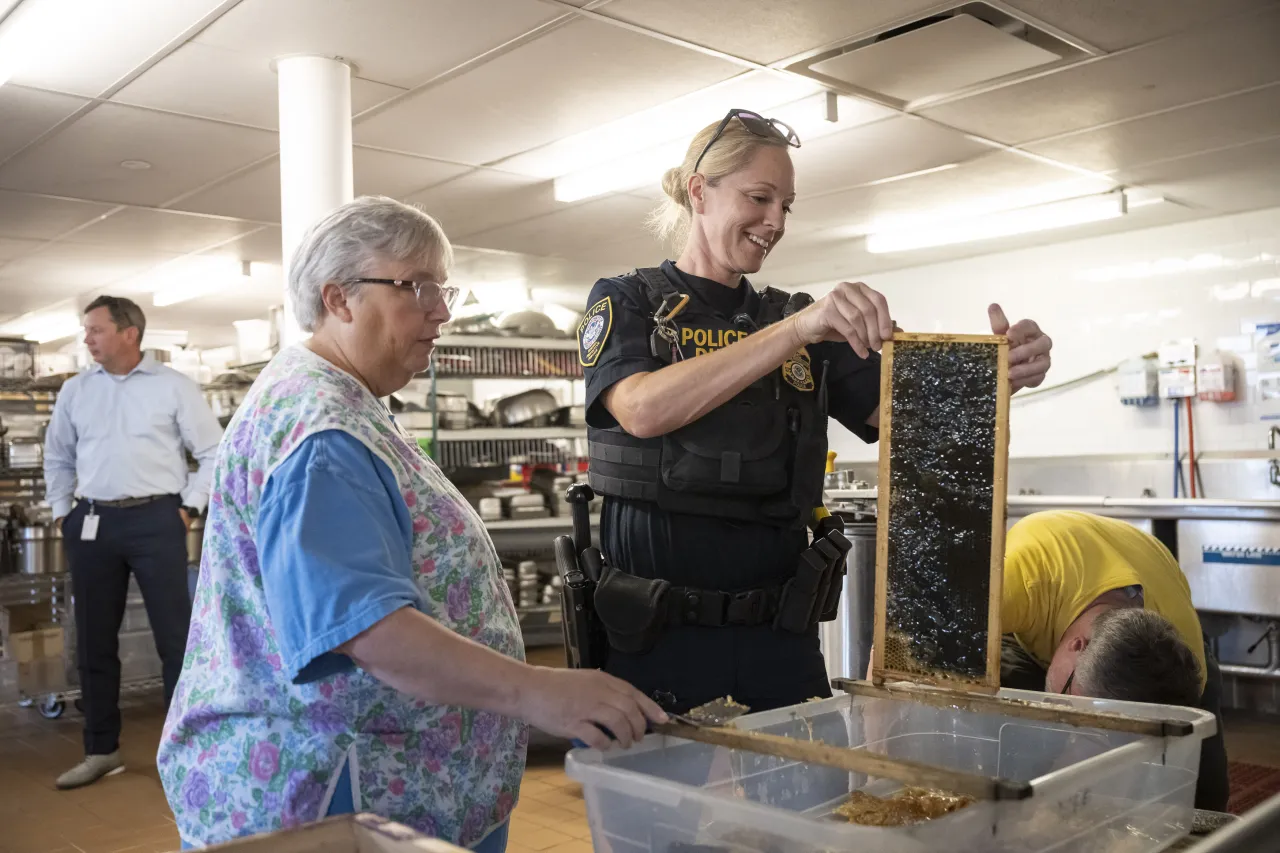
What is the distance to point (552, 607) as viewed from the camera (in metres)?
6.93

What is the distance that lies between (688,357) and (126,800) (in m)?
3.65

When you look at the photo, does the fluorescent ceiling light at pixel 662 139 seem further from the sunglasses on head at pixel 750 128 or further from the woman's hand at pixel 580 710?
the woman's hand at pixel 580 710

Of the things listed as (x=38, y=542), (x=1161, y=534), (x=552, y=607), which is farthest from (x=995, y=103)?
(x=38, y=542)

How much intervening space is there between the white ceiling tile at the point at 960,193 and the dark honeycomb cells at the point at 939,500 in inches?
181

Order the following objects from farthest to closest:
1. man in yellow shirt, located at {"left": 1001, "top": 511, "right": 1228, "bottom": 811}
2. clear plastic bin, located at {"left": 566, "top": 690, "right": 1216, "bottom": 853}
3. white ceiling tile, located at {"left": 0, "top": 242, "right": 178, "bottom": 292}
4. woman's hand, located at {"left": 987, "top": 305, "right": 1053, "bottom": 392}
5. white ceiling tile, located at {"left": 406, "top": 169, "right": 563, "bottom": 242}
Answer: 1. white ceiling tile, located at {"left": 0, "top": 242, "right": 178, "bottom": 292}
2. white ceiling tile, located at {"left": 406, "top": 169, "right": 563, "bottom": 242}
3. man in yellow shirt, located at {"left": 1001, "top": 511, "right": 1228, "bottom": 811}
4. woman's hand, located at {"left": 987, "top": 305, "right": 1053, "bottom": 392}
5. clear plastic bin, located at {"left": 566, "top": 690, "right": 1216, "bottom": 853}

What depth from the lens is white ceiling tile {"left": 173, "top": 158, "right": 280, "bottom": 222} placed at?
600cm

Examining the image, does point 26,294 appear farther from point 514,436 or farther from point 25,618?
point 514,436

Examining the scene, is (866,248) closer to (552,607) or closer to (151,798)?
(552,607)

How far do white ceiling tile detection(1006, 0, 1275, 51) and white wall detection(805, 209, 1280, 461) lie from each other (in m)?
3.77

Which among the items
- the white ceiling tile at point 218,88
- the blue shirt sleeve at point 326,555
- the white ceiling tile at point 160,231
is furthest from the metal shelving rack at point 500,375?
the blue shirt sleeve at point 326,555

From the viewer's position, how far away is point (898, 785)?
4.46ft

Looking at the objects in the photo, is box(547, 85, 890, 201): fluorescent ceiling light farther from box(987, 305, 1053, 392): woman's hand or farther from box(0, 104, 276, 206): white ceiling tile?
box(987, 305, 1053, 392): woman's hand

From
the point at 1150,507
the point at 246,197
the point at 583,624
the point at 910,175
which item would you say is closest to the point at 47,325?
the point at 246,197

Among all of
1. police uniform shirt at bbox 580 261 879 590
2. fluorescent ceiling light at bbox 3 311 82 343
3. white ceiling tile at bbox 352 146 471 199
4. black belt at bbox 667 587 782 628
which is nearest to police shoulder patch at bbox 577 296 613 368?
police uniform shirt at bbox 580 261 879 590
